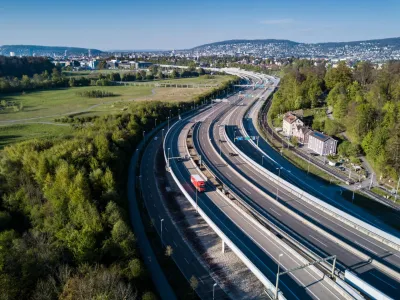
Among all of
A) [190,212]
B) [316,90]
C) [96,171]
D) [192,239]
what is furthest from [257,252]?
A: [316,90]

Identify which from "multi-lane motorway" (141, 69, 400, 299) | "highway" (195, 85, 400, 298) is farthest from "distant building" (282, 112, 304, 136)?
"highway" (195, 85, 400, 298)

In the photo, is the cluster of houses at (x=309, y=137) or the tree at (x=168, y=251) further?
the cluster of houses at (x=309, y=137)

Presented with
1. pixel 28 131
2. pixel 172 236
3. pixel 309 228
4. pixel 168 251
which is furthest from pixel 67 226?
pixel 28 131

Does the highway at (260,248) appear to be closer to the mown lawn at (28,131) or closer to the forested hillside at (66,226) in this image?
the forested hillside at (66,226)

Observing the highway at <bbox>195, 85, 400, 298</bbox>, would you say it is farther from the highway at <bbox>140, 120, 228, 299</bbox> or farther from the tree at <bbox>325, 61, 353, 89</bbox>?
the tree at <bbox>325, 61, 353, 89</bbox>

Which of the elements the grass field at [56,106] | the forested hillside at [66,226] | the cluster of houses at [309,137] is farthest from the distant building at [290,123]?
the grass field at [56,106]

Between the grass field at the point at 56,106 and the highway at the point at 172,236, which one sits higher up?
the grass field at the point at 56,106

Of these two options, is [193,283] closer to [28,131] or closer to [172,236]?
[172,236]
